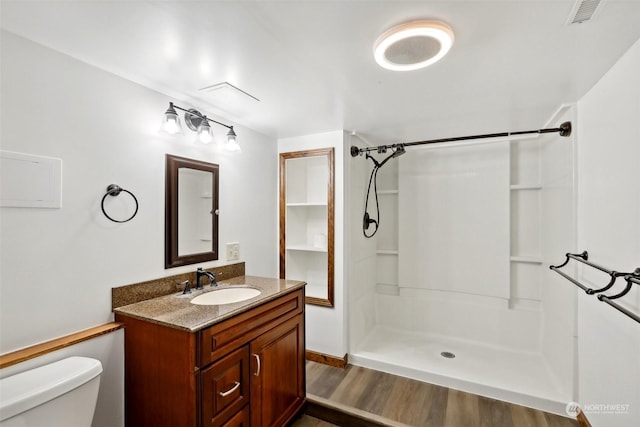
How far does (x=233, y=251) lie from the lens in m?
2.29

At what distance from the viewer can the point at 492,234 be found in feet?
9.31

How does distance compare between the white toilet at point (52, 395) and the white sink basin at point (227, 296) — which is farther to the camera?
the white sink basin at point (227, 296)

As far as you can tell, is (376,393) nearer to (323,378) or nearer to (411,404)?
(411,404)

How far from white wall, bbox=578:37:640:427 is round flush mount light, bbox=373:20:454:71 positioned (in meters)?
0.89

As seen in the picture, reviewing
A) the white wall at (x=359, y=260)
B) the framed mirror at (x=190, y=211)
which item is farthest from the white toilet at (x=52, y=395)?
the white wall at (x=359, y=260)

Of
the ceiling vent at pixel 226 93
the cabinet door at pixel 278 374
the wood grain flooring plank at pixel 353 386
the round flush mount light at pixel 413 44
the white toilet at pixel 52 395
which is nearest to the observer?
the white toilet at pixel 52 395

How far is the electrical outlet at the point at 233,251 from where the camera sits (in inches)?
88.7

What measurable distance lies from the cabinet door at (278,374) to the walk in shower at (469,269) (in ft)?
2.60

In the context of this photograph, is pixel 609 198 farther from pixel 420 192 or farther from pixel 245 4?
pixel 245 4

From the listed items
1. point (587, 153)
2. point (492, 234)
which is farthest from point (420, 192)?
point (587, 153)

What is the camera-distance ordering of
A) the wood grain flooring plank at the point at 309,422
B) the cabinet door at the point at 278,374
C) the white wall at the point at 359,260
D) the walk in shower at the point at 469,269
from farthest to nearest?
1. the white wall at the point at 359,260
2. the walk in shower at the point at 469,269
3. the wood grain flooring plank at the point at 309,422
4. the cabinet door at the point at 278,374

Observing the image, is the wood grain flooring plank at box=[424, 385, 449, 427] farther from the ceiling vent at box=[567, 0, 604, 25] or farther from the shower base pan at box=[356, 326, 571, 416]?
the ceiling vent at box=[567, 0, 604, 25]

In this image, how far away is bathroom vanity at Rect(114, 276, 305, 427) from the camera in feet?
4.11

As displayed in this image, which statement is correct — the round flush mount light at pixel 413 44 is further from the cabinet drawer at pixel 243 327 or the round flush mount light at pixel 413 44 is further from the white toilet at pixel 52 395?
the white toilet at pixel 52 395
